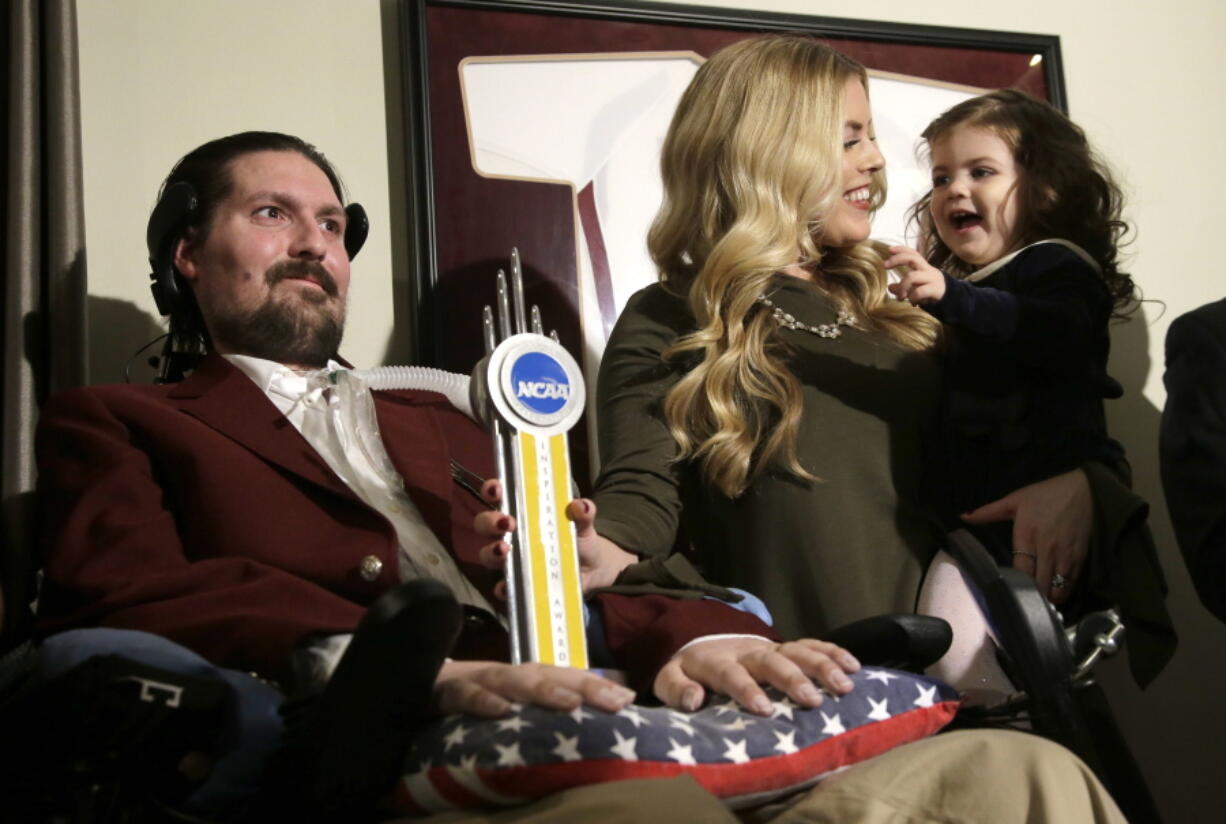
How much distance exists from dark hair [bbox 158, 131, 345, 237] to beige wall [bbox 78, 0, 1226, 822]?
0.68 feet

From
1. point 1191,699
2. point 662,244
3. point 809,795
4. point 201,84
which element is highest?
point 201,84

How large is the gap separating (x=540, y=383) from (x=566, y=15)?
1.12 m

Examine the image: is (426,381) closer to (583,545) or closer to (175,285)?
(175,285)

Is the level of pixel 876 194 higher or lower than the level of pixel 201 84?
lower

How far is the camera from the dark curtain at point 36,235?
1694 mm

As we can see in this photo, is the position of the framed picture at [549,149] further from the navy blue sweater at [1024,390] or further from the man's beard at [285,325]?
the navy blue sweater at [1024,390]

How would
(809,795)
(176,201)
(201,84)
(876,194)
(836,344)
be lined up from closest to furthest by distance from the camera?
1. (809,795)
2. (176,201)
3. (836,344)
4. (201,84)
5. (876,194)

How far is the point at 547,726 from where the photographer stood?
1026 mm

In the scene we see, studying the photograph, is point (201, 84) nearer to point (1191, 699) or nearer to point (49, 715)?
point (49, 715)

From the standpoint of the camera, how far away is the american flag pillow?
101 centimetres

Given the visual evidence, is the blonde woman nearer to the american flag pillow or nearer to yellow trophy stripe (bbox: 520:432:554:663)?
yellow trophy stripe (bbox: 520:432:554:663)

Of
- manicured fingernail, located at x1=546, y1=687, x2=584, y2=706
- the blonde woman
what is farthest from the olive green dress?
manicured fingernail, located at x1=546, y1=687, x2=584, y2=706

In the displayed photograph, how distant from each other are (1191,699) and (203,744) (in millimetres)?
1825

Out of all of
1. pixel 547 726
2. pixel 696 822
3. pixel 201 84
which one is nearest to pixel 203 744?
pixel 547 726
